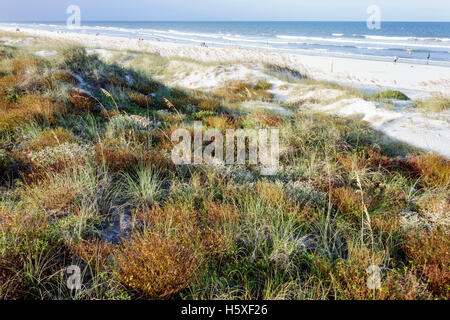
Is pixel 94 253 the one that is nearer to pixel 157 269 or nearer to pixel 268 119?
pixel 157 269

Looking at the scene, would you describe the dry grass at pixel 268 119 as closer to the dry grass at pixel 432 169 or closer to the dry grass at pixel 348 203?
the dry grass at pixel 432 169

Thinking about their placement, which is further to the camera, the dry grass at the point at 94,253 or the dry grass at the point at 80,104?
the dry grass at the point at 80,104

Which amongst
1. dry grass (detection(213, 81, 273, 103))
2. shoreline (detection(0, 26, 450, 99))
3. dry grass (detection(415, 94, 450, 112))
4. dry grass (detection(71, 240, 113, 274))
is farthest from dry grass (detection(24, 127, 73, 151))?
shoreline (detection(0, 26, 450, 99))

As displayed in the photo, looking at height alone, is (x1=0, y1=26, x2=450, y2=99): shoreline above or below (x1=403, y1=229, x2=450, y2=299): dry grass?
above

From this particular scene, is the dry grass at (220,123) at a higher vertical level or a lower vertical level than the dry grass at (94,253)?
higher

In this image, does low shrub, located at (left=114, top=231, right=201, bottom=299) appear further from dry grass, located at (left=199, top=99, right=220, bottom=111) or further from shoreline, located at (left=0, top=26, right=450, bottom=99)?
shoreline, located at (left=0, top=26, right=450, bottom=99)

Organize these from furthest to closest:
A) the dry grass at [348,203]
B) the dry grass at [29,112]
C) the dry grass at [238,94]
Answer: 1. the dry grass at [238,94]
2. the dry grass at [29,112]
3. the dry grass at [348,203]

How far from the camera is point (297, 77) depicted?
767 inches

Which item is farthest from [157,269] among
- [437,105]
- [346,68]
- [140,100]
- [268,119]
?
[346,68]

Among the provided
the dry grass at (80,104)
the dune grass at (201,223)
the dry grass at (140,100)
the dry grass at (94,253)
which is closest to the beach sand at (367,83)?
the dune grass at (201,223)

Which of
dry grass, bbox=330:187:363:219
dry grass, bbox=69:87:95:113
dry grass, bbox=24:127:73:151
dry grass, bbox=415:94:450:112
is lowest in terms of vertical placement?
dry grass, bbox=330:187:363:219

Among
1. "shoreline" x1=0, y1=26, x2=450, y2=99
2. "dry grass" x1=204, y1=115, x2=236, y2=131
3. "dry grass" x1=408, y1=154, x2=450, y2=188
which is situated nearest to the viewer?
"dry grass" x1=408, y1=154, x2=450, y2=188
